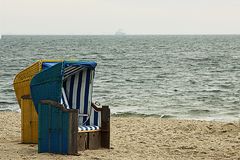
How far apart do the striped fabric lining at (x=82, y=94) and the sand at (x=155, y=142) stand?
735 mm

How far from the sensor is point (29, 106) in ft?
37.1

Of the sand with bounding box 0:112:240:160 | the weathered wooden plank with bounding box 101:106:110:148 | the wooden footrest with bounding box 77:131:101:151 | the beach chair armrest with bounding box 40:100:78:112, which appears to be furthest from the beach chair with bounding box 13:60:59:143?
the weathered wooden plank with bounding box 101:106:110:148

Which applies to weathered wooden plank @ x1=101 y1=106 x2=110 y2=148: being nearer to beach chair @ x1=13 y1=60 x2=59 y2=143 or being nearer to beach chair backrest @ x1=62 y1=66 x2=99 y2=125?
beach chair backrest @ x1=62 y1=66 x2=99 y2=125

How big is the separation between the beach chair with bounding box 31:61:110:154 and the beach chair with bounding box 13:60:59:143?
56 cm

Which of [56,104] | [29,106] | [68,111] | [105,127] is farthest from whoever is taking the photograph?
[29,106]

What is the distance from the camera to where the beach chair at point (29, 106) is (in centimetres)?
1116

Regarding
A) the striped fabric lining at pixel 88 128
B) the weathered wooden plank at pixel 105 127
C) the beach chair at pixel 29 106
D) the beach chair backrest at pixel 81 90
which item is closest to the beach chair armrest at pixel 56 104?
the beach chair backrest at pixel 81 90

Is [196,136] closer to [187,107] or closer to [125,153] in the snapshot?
[125,153]

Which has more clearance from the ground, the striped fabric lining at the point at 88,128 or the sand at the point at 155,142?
the striped fabric lining at the point at 88,128

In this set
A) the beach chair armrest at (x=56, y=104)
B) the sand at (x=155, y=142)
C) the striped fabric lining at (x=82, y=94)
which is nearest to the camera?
the beach chair armrest at (x=56, y=104)

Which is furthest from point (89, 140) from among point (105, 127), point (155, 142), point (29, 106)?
point (155, 142)

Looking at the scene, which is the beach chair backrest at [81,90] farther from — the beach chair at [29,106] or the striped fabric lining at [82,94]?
the beach chair at [29,106]

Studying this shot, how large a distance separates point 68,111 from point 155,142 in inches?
120

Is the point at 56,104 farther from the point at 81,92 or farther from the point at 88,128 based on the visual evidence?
the point at 81,92
